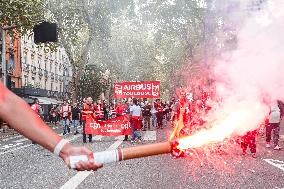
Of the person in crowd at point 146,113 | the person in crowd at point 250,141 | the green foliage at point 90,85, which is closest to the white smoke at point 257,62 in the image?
the person in crowd at point 250,141

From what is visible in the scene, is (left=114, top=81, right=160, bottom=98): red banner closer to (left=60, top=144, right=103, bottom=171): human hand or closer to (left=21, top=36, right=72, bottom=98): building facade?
(left=21, top=36, right=72, bottom=98): building facade

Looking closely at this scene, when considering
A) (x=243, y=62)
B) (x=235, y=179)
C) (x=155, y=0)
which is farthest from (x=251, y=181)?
(x=155, y=0)

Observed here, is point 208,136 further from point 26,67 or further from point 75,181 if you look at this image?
point 26,67

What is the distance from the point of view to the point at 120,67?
73250 millimetres

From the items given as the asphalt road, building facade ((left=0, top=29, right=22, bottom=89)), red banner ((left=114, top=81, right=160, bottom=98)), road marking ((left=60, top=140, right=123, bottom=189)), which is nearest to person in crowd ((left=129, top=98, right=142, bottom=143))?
the asphalt road

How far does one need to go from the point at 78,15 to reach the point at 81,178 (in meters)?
34.1

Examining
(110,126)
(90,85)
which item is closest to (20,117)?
(110,126)

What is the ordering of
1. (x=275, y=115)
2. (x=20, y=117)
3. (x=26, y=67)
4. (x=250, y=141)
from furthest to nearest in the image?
(x=26, y=67) < (x=275, y=115) < (x=250, y=141) < (x=20, y=117)

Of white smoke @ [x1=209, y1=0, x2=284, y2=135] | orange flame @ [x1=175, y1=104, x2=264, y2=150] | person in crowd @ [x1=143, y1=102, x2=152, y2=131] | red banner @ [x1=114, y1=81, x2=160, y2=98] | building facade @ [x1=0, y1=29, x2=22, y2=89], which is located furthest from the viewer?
building facade @ [x1=0, y1=29, x2=22, y2=89]

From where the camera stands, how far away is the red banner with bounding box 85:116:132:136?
19250mm

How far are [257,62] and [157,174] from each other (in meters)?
3.25

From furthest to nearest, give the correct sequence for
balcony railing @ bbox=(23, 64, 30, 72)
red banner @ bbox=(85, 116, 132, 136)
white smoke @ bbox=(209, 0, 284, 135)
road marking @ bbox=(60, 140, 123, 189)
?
1. balcony railing @ bbox=(23, 64, 30, 72)
2. red banner @ bbox=(85, 116, 132, 136)
3. road marking @ bbox=(60, 140, 123, 189)
4. white smoke @ bbox=(209, 0, 284, 135)

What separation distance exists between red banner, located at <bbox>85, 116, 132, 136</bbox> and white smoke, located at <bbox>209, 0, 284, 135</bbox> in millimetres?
11407

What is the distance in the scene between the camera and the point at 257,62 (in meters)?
6.91
